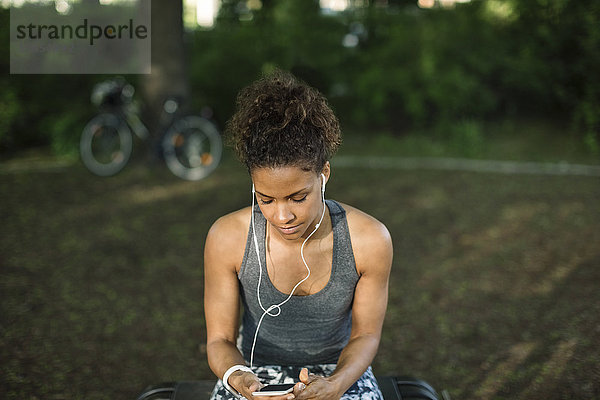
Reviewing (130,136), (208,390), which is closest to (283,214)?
(208,390)

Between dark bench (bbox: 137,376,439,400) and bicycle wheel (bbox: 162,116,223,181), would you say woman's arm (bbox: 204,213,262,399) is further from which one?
bicycle wheel (bbox: 162,116,223,181)

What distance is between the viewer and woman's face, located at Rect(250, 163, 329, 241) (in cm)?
175

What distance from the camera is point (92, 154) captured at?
7477 millimetres

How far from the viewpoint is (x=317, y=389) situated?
1.74m

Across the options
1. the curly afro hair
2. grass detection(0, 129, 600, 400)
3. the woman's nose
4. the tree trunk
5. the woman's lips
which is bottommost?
grass detection(0, 129, 600, 400)

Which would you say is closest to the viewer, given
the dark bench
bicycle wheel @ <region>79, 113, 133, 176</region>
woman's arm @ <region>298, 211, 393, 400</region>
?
woman's arm @ <region>298, 211, 393, 400</region>

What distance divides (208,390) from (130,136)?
5491 millimetres

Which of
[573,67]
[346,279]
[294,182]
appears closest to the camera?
[294,182]

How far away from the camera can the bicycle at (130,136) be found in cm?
706

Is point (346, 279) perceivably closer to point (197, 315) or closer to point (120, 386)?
point (120, 386)

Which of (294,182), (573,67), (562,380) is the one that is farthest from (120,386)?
(573,67)

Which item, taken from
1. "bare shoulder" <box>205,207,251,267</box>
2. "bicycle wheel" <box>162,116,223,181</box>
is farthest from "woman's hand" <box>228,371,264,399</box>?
"bicycle wheel" <box>162,116,223,181</box>

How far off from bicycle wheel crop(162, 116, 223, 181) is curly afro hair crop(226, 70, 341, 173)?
17.8 feet

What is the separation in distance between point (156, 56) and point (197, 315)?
423 centimetres
